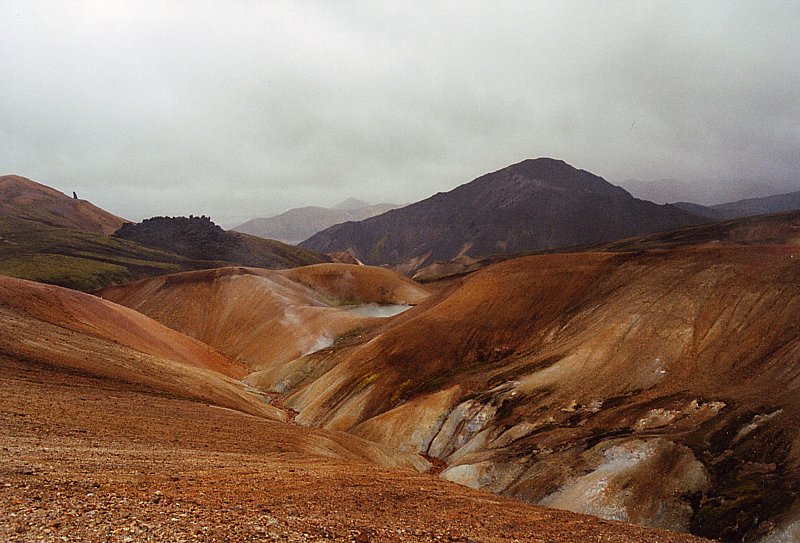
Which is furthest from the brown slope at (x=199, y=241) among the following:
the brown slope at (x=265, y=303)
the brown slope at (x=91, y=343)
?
the brown slope at (x=91, y=343)

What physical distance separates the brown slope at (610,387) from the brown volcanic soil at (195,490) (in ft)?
20.6

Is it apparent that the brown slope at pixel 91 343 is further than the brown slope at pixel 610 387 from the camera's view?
Yes

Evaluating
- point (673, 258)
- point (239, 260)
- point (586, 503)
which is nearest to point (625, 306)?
point (673, 258)

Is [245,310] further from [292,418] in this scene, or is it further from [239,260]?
[239,260]

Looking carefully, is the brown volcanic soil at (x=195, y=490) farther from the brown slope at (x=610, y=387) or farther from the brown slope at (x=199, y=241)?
the brown slope at (x=199, y=241)

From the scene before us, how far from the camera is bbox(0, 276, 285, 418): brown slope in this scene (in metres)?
24.6

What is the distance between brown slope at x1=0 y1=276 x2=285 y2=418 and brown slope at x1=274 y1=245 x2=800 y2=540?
1124 centimetres

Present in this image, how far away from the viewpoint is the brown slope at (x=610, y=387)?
17.2 meters

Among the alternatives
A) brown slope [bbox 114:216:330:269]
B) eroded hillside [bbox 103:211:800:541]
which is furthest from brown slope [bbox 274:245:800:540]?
brown slope [bbox 114:216:330:269]

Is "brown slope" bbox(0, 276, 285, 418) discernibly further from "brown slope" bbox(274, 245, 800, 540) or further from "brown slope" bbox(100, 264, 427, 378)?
"brown slope" bbox(100, 264, 427, 378)

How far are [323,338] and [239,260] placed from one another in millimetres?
119005

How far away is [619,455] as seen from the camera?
19562 millimetres

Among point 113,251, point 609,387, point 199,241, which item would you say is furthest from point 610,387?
point 199,241

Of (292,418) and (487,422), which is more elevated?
(487,422)
